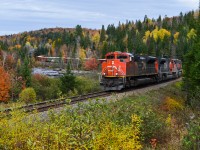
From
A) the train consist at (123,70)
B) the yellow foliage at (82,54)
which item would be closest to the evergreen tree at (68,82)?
the train consist at (123,70)

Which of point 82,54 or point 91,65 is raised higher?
point 82,54

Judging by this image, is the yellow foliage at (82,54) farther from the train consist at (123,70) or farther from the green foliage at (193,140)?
the green foliage at (193,140)

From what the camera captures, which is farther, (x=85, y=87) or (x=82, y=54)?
(x=82, y=54)

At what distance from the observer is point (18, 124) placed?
29.1 feet

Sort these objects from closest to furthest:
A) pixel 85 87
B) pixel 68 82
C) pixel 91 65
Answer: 1. pixel 85 87
2. pixel 68 82
3. pixel 91 65

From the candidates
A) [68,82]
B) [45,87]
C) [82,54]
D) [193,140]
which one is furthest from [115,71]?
[82,54]

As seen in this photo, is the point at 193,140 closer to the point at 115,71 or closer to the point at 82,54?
the point at 115,71

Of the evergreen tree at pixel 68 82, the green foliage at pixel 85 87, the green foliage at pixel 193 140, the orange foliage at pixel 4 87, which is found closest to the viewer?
the green foliage at pixel 193 140

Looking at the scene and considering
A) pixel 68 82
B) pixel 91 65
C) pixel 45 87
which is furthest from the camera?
pixel 91 65

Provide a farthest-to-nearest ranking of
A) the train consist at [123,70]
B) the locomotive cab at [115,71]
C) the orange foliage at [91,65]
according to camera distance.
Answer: the orange foliage at [91,65] < the train consist at [123,70] < the locomotive cab at [115,71]

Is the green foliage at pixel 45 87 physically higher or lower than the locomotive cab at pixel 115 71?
lower

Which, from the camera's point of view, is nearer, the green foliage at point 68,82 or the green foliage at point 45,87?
the green foliage at point 68,82

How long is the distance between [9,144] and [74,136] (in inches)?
64.7

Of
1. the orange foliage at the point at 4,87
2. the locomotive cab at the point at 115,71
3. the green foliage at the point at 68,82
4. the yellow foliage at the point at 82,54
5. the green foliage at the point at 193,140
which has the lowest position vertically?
the orange foliage at the point at 4,87
